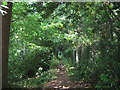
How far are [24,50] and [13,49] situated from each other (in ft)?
1.41

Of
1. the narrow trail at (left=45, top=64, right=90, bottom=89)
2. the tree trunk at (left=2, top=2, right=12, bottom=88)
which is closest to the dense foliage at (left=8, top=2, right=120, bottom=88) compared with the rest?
the narrow trail at (left=45, top=64, right=90, bottom=89)

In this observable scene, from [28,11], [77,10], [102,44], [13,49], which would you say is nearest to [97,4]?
[77,10]

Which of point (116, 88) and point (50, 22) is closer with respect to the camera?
point (116, 88)

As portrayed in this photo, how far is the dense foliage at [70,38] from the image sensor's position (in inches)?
94.1

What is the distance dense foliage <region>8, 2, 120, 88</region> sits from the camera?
94.1 inches

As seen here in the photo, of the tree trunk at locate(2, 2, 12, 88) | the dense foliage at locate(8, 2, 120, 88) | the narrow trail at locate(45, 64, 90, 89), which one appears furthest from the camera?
the narrow trail at locate(45, 64, 90, 89)

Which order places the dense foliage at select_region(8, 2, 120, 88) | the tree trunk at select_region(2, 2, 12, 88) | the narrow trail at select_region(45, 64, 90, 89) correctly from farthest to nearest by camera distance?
1. the narrow trail at select_region(45, 64, 90, 89)
2. the tree trunk at select_region(2, 2, 12, 88)
3. the dense foliage at select_region(8, 2, 120, 88)

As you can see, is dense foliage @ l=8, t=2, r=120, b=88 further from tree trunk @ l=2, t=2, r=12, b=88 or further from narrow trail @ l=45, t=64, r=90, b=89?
tree trunk @ l=2, t=2, r=12, b=88

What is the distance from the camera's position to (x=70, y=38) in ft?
11.1

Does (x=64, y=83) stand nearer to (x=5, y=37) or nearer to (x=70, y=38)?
(x=70, y=38)

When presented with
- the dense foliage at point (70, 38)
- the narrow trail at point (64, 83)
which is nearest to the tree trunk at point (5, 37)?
the dense foliage at point (70, 38)

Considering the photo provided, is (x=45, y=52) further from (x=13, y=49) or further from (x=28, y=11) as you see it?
(x=28, y=11)

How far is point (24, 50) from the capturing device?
158 inches

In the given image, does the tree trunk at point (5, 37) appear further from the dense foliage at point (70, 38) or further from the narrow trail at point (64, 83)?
the narrow trail at point (64, 83)
